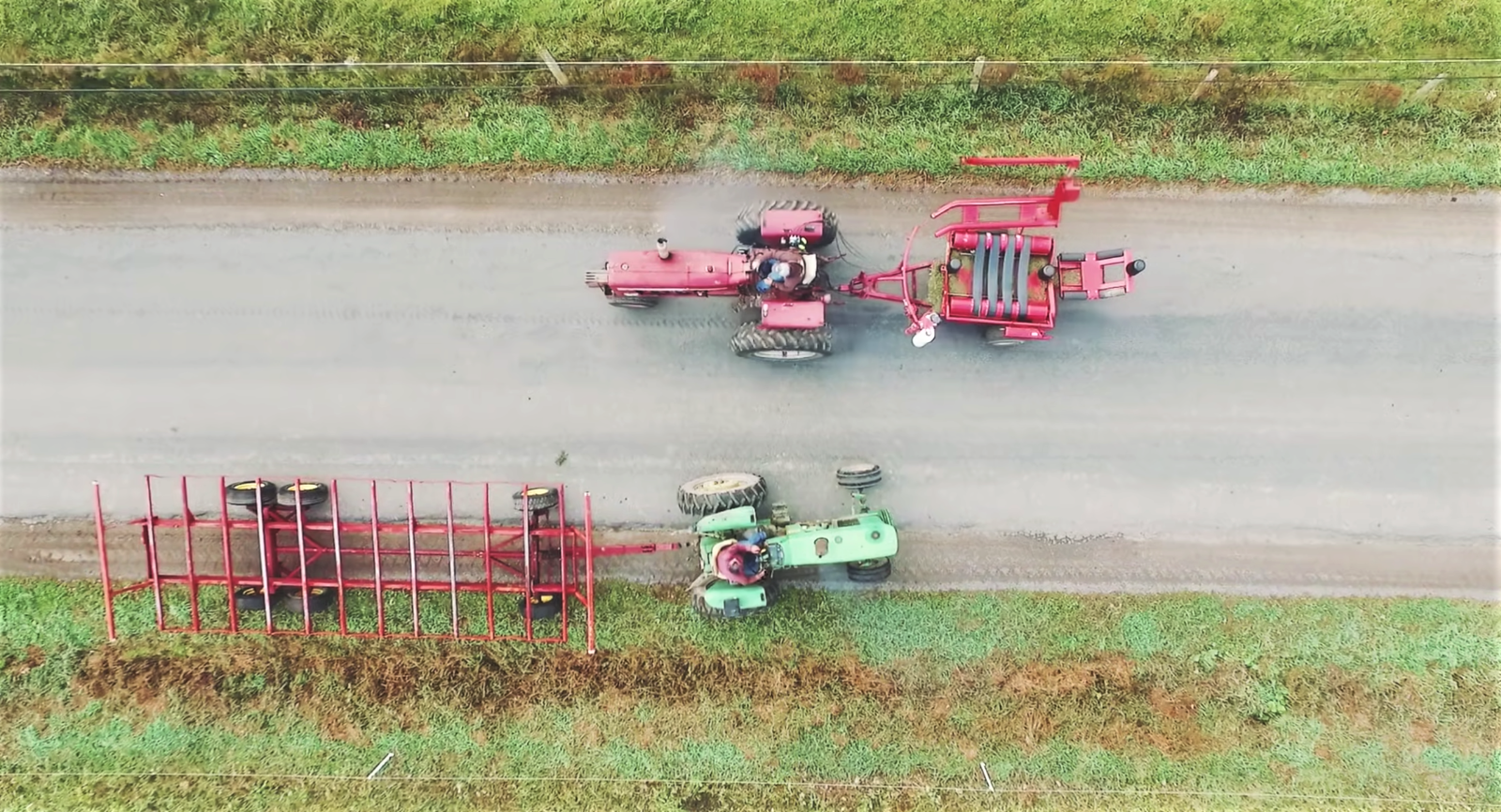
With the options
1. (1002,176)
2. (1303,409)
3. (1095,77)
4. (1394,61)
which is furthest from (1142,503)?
(1394,61)

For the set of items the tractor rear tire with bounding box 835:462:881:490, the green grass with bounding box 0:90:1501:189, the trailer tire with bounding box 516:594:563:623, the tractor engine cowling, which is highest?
the green grass with bounding box 0:90:1501:189

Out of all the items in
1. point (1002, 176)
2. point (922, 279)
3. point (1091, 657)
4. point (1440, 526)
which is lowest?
point (1091, 657)

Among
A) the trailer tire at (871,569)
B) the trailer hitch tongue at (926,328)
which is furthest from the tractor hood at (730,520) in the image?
the trailer hitch tongue at (926,328)

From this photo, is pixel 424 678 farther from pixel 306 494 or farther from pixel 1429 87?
pixel 1429 87

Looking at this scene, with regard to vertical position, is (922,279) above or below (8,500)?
above

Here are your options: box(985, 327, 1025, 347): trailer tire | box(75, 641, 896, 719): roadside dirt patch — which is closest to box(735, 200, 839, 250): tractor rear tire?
box(985, 327, 1025, 347): trailer tire

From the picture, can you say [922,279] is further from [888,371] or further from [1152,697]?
[1152,697]

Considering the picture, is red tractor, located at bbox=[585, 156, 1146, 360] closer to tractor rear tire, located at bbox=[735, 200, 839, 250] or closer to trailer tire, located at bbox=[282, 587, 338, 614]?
tractor rear tire, located at bbox=[735, 200, 839, 250]

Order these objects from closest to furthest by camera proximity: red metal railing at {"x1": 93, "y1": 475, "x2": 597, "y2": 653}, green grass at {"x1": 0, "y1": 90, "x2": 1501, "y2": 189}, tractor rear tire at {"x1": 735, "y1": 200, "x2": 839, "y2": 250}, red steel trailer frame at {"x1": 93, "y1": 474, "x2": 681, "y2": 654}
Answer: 1. red steel trailer frame at {"x1": 93, "y1": 474, "x2": 681, "y2": 654}
2. tractor rear tire at {"x1": 735, "y1": 200, "x2": 839, "y2": 250}
3. red metal railing at {"x1": 93, "y1": 475, "x2": 597, "y2": 653}
4. green grass at {"x1": 0, "y1": 90, "x2": 1501, "y2": 189}
